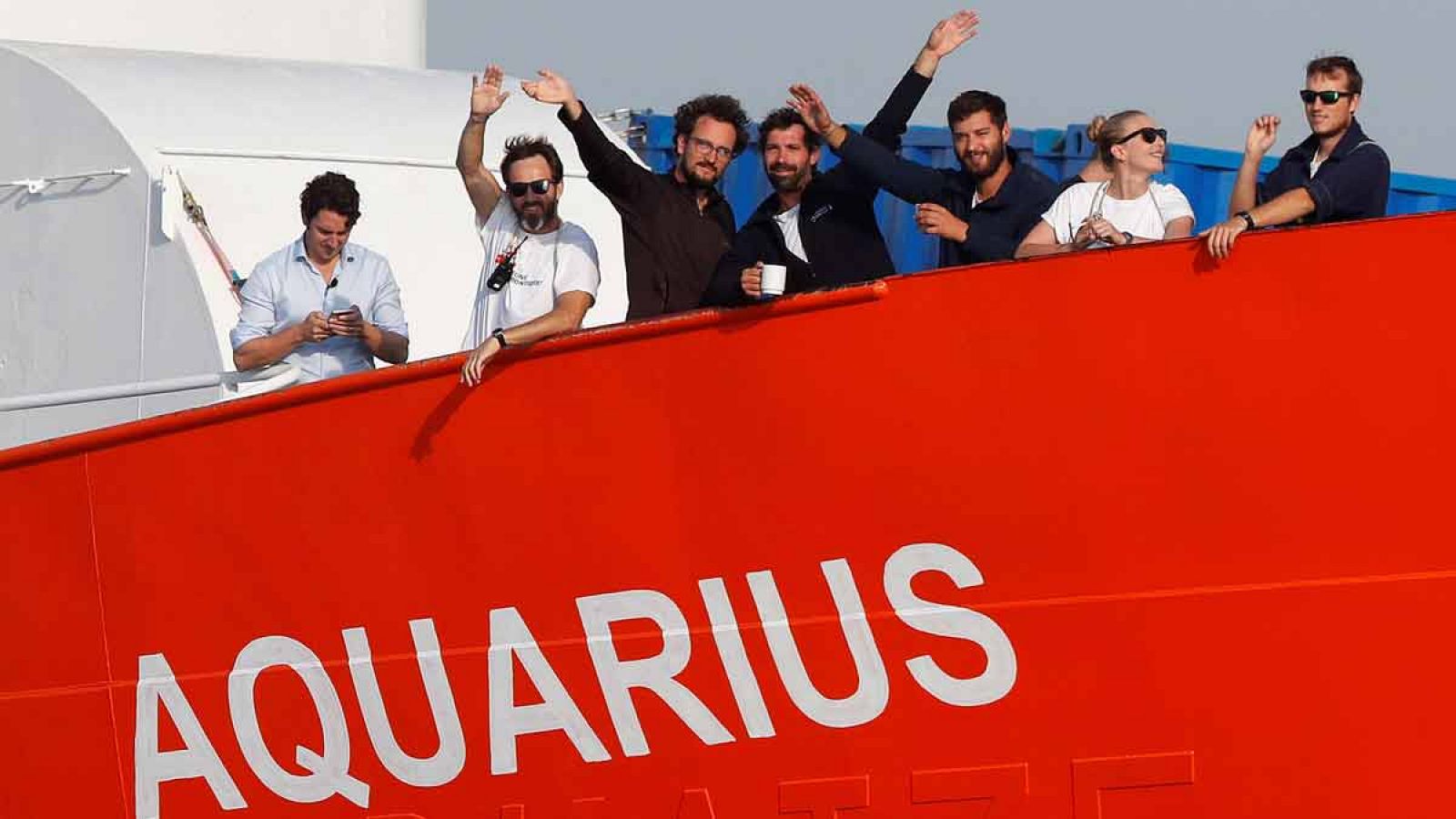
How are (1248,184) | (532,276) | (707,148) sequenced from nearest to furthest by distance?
(1248,184), (532,276), (707,148)

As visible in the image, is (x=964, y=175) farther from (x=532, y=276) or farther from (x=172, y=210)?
(x=172, y=210)

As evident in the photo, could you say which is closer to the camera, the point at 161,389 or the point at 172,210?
the point at 161,389

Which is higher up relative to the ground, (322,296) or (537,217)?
(537,217)

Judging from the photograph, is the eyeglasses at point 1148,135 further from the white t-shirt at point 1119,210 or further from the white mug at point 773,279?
the white mug at point 773,279

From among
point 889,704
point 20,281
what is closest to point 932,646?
point 889,704

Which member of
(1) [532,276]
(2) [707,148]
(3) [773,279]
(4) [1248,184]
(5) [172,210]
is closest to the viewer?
(3) [773,279]

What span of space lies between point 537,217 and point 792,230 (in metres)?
0.75

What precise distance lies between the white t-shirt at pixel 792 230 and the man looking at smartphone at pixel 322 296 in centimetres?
130

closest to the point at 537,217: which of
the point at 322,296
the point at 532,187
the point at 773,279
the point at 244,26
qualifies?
the point at 532,187

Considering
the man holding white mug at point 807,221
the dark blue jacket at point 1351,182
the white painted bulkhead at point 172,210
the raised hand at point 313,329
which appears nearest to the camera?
the dark blue jacket at point 1351,182

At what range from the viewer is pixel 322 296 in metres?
7.16

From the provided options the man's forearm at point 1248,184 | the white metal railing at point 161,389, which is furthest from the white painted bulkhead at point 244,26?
the man's forearm at point 1248,184

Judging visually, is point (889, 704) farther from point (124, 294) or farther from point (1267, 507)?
point (124, 294)

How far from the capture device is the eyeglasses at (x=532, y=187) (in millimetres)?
6434
